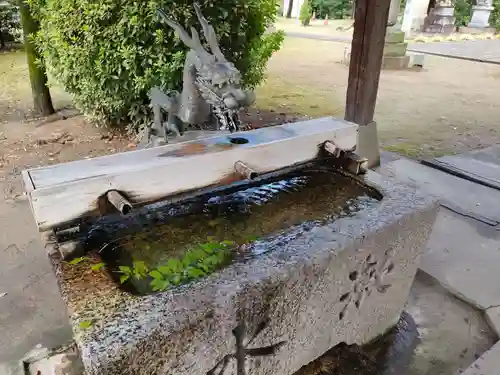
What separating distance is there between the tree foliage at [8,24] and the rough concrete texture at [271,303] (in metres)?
13.0

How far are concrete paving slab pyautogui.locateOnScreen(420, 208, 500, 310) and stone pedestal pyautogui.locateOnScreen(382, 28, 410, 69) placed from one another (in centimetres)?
770

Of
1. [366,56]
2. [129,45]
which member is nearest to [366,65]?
[366,56]

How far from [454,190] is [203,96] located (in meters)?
2.51

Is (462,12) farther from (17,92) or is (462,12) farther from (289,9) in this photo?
(17,92)

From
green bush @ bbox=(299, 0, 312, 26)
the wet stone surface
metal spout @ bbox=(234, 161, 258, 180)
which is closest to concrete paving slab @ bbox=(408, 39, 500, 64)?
green bush @ bbox=(299, 0, 312, 26)

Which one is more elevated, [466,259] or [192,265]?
[192,265]

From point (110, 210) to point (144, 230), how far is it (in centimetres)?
26

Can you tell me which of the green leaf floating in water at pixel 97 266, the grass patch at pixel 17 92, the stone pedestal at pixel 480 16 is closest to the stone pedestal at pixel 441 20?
the stone pedestal at pixel 480 16

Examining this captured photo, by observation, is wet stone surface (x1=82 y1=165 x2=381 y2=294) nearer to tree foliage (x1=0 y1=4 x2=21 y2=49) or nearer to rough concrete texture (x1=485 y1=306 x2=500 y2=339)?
rough concrete texture (x1=485 y1=306 x2=500 y2=339)

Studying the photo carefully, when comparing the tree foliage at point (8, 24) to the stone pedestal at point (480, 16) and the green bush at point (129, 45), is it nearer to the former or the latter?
the green bush at point (129, 45)

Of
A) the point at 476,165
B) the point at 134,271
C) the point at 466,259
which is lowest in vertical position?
the point at 466,259

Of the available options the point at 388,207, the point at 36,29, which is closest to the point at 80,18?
the point at 36,29

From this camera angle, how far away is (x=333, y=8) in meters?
22.7

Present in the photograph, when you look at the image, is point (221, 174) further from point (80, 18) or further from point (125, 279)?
point (80, 18)
